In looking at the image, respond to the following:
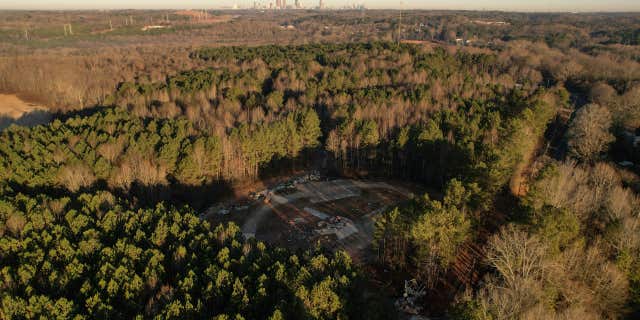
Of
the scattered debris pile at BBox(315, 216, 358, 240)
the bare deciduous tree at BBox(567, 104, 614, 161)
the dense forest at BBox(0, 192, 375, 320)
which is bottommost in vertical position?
the scattered debris pile at BBox(315, 216, 358, 240)

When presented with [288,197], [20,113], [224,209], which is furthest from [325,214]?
[20,113]

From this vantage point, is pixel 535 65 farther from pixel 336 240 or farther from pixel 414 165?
pixel 336 240

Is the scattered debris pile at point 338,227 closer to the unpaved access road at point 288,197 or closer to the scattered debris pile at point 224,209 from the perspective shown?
the unpaved access road at point 288,197

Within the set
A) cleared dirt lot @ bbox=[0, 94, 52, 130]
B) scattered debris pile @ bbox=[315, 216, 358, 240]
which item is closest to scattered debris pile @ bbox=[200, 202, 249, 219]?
scattered debris pile @ bbox=[315, 216, 358, 240]

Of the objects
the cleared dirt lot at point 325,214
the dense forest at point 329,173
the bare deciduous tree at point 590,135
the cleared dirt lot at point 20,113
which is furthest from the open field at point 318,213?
the cleared dirt lot at point 20,113

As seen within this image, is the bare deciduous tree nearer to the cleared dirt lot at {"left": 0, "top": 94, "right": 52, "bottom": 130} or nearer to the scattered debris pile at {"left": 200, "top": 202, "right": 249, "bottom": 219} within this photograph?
the scattered debris pile at {"left": 200, "top": 202, "right": 249, "bottom": 219}

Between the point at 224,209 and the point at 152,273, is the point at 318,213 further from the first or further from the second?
the point at 152,273
